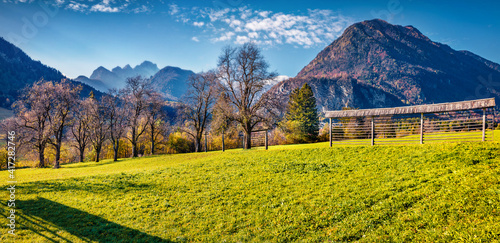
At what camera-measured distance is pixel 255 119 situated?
95.6ft

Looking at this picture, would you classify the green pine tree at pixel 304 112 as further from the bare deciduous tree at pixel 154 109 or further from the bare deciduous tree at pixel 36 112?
the bare deciduous tree at pixel 36 112

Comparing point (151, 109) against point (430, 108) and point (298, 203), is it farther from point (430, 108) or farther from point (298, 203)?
point (430, 108)

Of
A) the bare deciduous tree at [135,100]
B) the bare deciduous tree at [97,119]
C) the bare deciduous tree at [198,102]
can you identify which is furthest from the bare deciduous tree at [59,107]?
the bare deciduous tree at [198,102]

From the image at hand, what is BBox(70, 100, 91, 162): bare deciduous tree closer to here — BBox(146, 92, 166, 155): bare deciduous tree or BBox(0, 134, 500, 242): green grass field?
BBox(146, 92, 166, 155): bare deciduous tree

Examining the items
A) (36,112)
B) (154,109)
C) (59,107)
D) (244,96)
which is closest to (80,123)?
(59,107)

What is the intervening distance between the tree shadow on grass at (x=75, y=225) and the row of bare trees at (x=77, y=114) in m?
23.9

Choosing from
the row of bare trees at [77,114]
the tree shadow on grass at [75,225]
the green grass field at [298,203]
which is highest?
the row of bare trees at [77,114]

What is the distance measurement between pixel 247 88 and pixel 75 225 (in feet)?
77.8

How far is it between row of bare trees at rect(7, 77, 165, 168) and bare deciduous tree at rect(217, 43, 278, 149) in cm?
1709

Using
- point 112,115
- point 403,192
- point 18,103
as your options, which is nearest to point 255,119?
point 403,192

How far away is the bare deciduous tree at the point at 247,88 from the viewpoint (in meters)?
28.6

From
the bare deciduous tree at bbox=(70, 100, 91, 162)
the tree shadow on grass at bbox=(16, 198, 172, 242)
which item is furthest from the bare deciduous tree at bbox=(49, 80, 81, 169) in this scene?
the tree shadow on grass at bbox=(16, 198, 172, 242)

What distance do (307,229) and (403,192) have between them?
146 inches

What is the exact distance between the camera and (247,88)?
29.3 m
